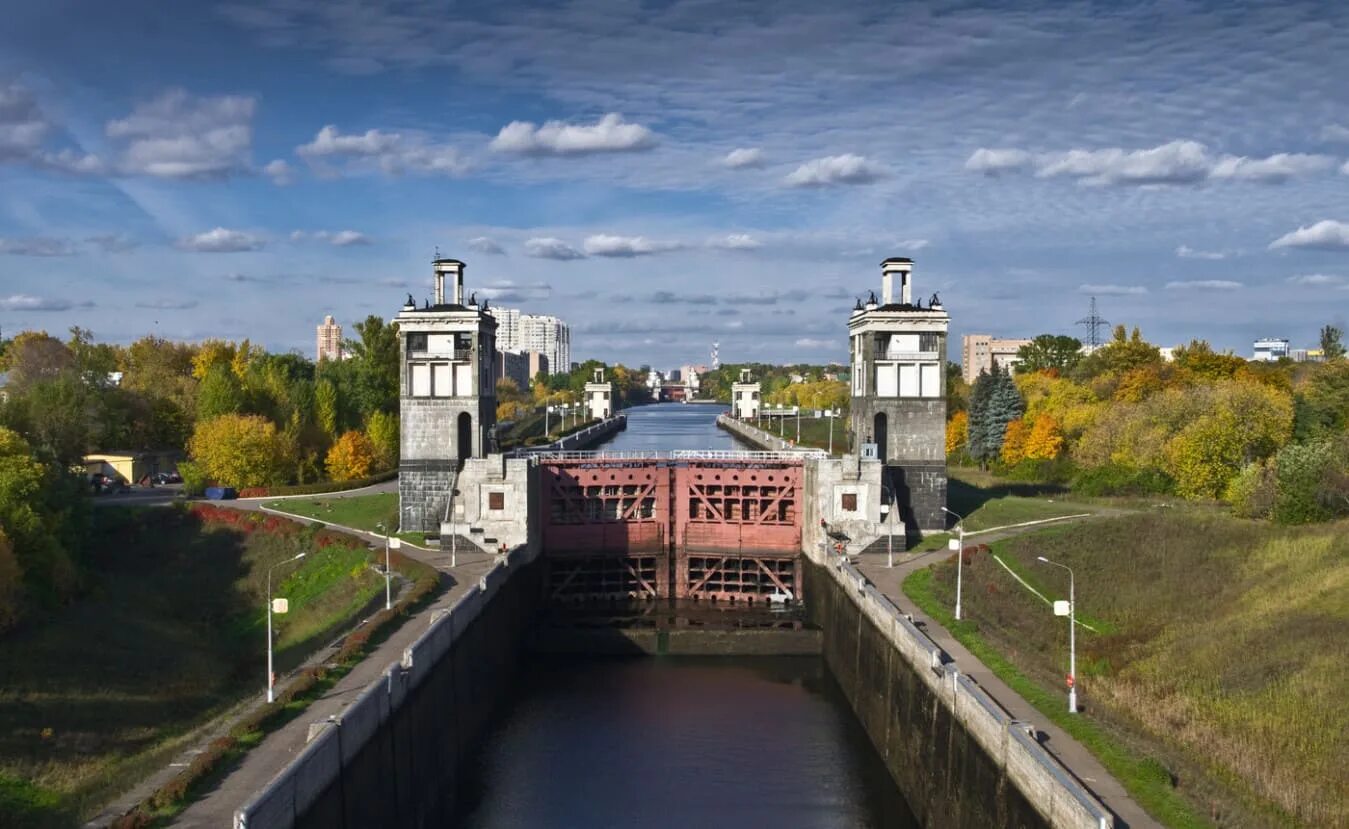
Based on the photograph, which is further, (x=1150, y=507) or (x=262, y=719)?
(x=1150, y=507)

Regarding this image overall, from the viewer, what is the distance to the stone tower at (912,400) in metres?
52.5

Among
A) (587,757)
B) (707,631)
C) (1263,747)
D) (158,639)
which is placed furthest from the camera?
(707,631)

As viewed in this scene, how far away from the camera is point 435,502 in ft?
171

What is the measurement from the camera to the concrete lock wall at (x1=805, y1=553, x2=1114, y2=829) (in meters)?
22.5

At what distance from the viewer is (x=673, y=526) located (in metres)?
55.7

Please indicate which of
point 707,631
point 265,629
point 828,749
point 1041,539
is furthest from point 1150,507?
point 265,629

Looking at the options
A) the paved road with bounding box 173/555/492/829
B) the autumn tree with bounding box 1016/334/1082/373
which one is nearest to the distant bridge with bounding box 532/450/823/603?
the paved road with bounding box 173/555/492/829

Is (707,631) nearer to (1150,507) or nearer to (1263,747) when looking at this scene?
(1263,747)

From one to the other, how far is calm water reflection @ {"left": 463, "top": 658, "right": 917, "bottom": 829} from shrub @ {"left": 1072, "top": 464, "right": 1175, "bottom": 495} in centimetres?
2971

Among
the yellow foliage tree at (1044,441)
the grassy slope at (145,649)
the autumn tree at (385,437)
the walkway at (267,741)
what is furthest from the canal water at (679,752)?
the yellow foliage tree at (1044,441)

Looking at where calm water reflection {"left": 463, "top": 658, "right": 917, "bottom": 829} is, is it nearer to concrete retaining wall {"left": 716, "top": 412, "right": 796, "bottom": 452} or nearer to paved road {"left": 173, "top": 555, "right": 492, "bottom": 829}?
paved road {"left": 173, "top": 555, "right": 492, "bottom": 829}

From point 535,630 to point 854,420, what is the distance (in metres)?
19.2

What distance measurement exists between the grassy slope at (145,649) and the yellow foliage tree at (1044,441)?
57.2 metres

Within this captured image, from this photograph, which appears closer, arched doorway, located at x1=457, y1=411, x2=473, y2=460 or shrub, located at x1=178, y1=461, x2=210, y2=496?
arched doorway, located at x1=457, y1=411, x2=473, y2=460
